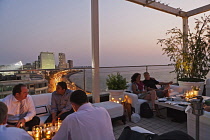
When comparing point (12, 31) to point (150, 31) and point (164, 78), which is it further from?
point (164, 78)

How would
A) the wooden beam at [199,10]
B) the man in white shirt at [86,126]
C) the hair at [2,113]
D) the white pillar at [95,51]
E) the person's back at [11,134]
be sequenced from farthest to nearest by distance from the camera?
the wooden beam at [199,10]
the white pillar at [95,51]
the man in white shirt at [86,126]
the hair at [2,113]
the person's back at [11,134]

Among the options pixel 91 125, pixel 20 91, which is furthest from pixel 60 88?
pixel 91 125

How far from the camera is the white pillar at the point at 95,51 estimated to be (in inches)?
159

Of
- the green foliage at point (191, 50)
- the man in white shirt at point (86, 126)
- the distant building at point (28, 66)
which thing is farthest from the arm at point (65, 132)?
the green foliage at point (191, 50)

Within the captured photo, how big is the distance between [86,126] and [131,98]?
8.73 ft

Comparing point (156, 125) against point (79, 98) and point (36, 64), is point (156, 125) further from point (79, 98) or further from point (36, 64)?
point (36, 64)

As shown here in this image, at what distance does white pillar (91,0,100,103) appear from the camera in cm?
405

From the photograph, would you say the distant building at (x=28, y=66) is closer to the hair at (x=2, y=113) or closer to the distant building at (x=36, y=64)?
the distant building at (x=36, y=64)

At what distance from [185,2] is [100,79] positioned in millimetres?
4490

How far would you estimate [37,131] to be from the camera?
163 centimetres

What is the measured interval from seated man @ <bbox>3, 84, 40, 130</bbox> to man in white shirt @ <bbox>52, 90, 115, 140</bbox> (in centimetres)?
131

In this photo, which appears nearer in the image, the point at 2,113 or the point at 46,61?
the point at 2,113

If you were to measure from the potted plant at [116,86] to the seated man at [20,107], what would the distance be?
1.86 metres

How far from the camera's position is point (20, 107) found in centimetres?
235
